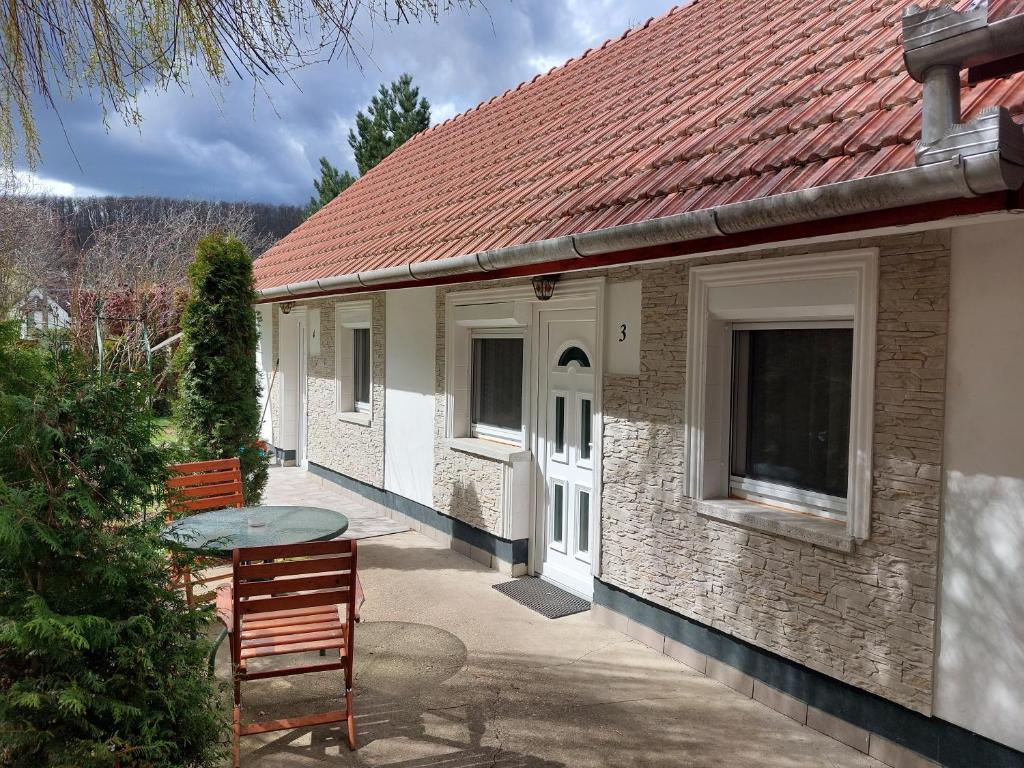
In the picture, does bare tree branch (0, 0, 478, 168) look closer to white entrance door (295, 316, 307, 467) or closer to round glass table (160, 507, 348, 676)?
round glass table (160, 507, 348, 676)

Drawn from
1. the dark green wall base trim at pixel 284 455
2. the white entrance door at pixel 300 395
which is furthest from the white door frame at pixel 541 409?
the dark green wall base trim at pixel 284 455

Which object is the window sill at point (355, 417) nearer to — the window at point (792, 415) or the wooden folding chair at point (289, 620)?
the wooden folding chair at point (289, 620)

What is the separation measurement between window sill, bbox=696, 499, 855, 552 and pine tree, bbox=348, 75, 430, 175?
2309cm

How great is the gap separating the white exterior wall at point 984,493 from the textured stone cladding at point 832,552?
0.07 meters

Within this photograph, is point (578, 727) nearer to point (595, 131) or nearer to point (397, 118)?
point (595, 131)

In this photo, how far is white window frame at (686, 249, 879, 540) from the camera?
3953mm

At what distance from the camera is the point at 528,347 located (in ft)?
23.3

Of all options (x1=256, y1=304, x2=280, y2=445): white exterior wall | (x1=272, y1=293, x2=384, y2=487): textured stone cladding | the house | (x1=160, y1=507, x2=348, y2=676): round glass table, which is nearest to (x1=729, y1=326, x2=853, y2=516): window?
the house

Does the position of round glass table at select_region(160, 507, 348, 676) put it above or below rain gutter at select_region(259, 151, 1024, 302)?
below

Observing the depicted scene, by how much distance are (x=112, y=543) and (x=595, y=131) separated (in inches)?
228

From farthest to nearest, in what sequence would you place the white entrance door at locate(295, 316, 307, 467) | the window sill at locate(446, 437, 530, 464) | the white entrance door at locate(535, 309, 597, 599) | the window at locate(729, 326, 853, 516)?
the white entrance door at locate(295, 316, 307, 467) < the window sill at locate(446, 437, 530, 464) < the white entrance door at locate(535, 309, 597, 599) < the window at locate(729, 326, 853, 516)

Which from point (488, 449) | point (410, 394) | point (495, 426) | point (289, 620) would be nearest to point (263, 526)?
point (289, 620)

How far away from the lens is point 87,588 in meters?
2.82

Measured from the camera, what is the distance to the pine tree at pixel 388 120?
25562mm
